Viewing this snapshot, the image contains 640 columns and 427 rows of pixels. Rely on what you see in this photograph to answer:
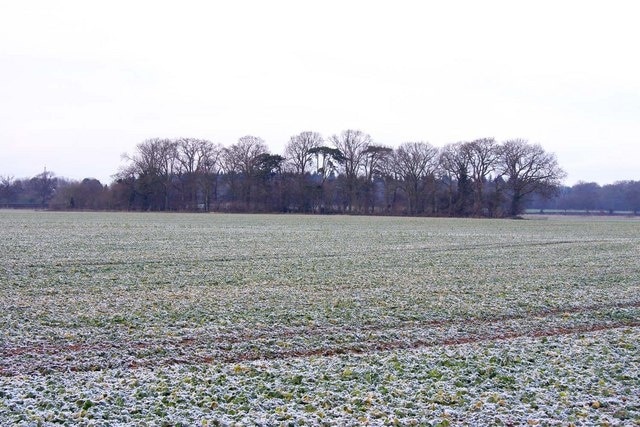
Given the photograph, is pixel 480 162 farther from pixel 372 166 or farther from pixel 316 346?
pixel 316 346

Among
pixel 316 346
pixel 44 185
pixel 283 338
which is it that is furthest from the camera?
pixel 44 185

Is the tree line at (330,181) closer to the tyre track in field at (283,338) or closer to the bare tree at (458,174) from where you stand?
the bare tree at (458,174)

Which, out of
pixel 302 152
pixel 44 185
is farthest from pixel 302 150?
pixel 44 185

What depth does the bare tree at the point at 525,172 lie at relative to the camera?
344ft

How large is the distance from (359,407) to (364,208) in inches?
4163

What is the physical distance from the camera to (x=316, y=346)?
35.6ft

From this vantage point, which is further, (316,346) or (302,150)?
(302,150)

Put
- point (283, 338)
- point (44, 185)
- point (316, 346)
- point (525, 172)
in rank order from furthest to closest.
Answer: point (44, 185), point (525, 172), point (283, 338), point (316, 346)

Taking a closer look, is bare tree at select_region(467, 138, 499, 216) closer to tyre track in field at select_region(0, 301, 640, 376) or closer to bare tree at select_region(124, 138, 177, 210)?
bare tree at select_region(124, 138, 177, 210)

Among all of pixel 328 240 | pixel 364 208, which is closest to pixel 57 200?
pixel 364 208

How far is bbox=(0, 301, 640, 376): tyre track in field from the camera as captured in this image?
9.70 m

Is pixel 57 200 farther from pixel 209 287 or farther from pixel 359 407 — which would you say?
pixel 359 407

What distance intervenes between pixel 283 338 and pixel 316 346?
31.6 inches

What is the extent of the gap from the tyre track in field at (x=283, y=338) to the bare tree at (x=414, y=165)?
9953 cm
